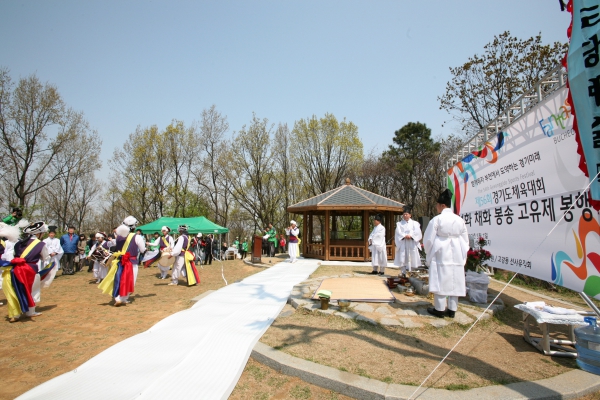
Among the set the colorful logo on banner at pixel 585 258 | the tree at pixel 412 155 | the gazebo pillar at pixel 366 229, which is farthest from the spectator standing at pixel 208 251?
the tree at pixel 412 155

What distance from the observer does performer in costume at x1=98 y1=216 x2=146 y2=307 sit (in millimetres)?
7117

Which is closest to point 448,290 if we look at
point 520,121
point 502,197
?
Answer: point 502,197

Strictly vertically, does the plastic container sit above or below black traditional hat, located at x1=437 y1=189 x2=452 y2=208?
below

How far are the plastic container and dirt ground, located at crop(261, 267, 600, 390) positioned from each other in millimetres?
168

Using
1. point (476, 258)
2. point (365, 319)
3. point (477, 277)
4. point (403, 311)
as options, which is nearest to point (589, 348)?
point (403, 311)

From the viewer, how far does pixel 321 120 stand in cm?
2903

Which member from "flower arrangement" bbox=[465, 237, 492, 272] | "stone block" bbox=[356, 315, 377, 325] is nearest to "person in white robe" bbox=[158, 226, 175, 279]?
"stone block" bbox=[356, 315, 377, 325]

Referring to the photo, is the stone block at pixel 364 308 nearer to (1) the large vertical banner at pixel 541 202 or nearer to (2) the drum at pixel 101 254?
(1) the large vertical banner at pixel 541 202

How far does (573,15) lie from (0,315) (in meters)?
10.1

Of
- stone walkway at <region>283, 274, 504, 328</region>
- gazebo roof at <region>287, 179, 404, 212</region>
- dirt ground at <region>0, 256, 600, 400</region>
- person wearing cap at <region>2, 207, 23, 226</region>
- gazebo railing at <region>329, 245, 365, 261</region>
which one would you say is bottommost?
dirt ground at <region>0, 256, 600, 400</region>

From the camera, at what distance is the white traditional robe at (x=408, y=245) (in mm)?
9836

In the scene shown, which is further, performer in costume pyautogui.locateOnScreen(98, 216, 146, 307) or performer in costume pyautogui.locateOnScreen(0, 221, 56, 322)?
performer in costume pyautogui.locateOnScreen(98, 216, 146, 307)

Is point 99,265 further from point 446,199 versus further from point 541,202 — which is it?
point 541,202

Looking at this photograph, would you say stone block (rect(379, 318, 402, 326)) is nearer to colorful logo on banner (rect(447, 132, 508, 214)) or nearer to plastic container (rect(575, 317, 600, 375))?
plastic container (rect(575, 317, 600, 375))
